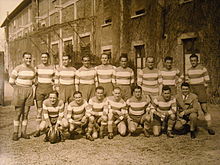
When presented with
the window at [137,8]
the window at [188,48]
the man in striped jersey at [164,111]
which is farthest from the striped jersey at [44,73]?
the window at [188,48]

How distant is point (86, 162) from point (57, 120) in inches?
23.8

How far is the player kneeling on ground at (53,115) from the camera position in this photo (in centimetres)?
216

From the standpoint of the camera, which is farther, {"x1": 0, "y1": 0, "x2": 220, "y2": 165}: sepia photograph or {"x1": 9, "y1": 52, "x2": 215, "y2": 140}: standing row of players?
{"x1": 9, "y1": 52, "x2": 215, "y2": 140}: standing row of players

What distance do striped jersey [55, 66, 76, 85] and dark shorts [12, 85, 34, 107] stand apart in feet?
1.16

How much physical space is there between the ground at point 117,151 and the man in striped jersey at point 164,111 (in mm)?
105

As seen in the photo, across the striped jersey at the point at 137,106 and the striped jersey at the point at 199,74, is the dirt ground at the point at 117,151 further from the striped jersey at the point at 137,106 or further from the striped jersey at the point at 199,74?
the striped jersey at the point at 199,74

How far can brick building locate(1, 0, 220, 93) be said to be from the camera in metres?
3.23

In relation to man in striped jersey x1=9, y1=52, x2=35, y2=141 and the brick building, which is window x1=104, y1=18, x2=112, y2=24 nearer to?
the brick building

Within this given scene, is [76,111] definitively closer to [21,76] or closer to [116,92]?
[116,92]

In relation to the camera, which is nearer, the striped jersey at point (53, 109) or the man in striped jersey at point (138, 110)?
the striped jersey at point (53, 109)

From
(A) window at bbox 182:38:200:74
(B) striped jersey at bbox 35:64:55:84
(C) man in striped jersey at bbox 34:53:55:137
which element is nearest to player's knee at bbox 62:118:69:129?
(C) man in striped jersey at bbox 34:53:55:137

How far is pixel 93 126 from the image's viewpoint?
2.28 metres

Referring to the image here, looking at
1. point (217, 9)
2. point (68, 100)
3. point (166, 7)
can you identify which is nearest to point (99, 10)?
point (166, 7)

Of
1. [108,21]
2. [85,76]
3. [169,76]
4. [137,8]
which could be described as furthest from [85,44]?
[169,76]
